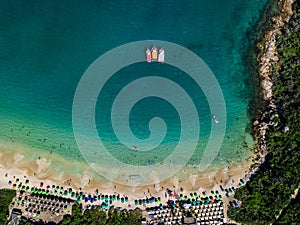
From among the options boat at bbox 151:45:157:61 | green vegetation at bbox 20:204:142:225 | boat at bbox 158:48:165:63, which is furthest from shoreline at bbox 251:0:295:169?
green vegetation at bbox 20:204:142:225

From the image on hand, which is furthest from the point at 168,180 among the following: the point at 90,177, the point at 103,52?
the point at 103,52

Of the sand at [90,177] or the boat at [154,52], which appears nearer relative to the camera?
the sand at [90,177]

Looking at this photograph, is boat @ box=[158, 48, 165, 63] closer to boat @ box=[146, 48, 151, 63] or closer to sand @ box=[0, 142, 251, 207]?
boat @ box=[146, 48, 151, 63]

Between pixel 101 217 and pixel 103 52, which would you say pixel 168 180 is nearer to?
pixel 101 217

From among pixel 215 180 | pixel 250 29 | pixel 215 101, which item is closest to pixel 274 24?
pixel 250 29

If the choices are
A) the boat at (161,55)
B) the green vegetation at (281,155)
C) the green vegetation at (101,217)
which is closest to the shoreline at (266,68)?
the green vegetation at (281,155)

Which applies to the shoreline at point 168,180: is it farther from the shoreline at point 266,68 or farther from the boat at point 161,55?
the boat at point 161,55
